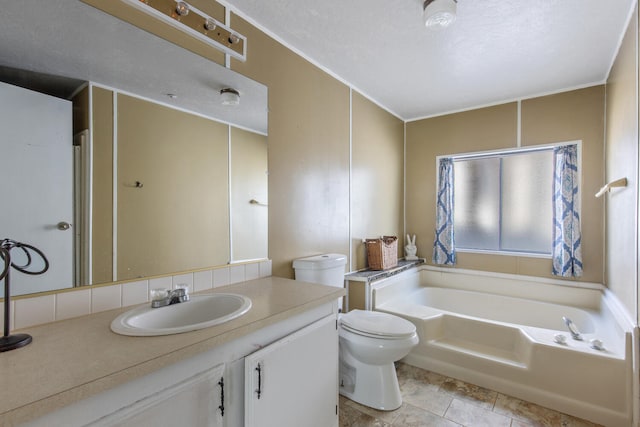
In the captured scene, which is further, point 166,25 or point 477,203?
point 477,203

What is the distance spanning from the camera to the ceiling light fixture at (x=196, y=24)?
1345 millimetres

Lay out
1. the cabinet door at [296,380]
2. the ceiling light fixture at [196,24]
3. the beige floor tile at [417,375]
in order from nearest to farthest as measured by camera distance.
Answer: the cabinet door at [296,380], the ceiling light fixture at [196,24], the beige floor tile at [417,375]

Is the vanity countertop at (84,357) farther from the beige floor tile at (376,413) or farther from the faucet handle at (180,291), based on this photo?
the beige floor tile at (376,413)

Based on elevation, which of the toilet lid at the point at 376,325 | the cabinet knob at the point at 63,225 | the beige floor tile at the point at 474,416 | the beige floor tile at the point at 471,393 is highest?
the cabinet knob at the point at 63,225

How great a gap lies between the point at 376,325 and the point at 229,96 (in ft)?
5.55

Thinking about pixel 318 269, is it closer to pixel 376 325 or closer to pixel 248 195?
pixel 376 325

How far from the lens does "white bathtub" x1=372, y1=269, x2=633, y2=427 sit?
1805 millimetres

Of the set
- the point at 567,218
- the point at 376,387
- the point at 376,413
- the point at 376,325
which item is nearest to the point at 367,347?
the point at 376,325

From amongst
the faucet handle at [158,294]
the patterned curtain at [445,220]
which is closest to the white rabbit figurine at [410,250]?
the patterned curtain at [445,220]

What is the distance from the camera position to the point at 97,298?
1168 millimetres

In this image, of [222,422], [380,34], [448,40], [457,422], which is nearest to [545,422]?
[457,422]

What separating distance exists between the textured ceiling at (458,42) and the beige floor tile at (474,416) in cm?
245

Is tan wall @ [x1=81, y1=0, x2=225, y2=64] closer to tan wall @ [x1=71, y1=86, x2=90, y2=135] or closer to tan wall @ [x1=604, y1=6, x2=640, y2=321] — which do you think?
tan wall @ [x1=71, y1=86, x2=90, y2=135]

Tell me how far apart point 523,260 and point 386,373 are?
2.03 meters
